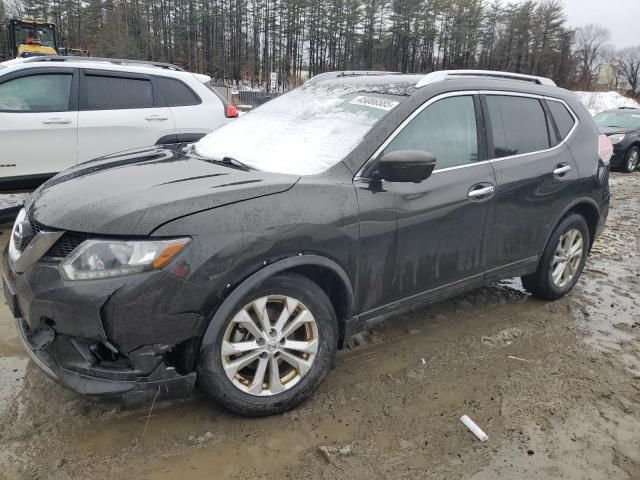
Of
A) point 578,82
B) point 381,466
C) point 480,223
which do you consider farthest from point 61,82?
point 578,82

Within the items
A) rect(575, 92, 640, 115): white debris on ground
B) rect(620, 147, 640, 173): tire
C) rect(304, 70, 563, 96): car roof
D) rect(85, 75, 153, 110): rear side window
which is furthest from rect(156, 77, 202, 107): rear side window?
rect(575, 92, 640, 115): white debris on ground

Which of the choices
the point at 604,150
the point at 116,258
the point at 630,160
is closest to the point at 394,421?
the point at 116,258

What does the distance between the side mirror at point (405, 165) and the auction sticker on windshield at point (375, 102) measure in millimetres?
424

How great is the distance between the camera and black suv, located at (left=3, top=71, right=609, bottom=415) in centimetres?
217

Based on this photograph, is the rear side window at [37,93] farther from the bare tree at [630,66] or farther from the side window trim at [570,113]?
the bare tree at [630,66]

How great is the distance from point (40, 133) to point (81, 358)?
14.3ft

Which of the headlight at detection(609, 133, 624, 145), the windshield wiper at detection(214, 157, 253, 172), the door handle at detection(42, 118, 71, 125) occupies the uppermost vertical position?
the windshield wiper at detection(214, 157, 253, 172)

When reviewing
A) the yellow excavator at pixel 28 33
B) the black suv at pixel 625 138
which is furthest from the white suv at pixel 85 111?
the yellow excavator at pixel 28 33

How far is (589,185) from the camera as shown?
13.6ft

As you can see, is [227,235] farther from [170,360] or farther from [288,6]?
[288,6]

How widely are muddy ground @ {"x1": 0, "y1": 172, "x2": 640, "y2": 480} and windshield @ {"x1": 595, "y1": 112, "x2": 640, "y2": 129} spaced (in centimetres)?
1278

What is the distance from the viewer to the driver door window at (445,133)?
118 inches

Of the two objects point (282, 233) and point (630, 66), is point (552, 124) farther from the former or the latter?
point (630, 66)

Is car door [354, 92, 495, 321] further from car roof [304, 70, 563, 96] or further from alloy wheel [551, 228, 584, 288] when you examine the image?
alloy wheel [551, 228, 584, 288]
